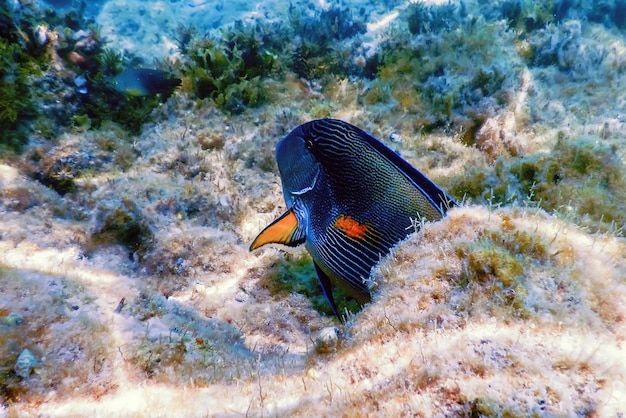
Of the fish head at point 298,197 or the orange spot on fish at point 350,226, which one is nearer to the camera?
the orange spot on fish at point 350,226

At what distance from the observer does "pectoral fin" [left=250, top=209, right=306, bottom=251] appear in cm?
229

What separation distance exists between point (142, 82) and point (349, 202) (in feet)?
13.2

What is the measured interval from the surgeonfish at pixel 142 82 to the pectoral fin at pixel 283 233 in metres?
3.58

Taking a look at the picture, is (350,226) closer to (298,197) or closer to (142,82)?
(298,197)

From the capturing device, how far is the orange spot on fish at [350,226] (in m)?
2.10

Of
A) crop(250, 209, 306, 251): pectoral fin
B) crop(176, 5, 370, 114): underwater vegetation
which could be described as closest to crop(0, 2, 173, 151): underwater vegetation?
crop(176, 5, 370, 114): underwater vegetation

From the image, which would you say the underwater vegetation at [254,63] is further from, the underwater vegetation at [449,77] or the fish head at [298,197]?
the fish head at [298,197]

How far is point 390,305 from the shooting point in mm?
1563

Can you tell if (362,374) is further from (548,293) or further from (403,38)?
(403,38)

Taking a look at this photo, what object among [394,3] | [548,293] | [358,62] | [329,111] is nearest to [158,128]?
[329,111]

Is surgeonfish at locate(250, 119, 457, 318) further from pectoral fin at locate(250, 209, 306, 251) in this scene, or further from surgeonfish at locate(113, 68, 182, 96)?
surgeonfish at locate(113, 68, 182, 96)

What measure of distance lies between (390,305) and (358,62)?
461 centimetres

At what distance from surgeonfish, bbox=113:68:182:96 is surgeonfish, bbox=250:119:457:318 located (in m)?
3.27

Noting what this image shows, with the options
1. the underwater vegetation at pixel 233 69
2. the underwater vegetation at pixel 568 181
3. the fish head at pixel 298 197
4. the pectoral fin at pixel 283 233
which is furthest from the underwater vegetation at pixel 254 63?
the underwater vegetation at pixel 568 181
